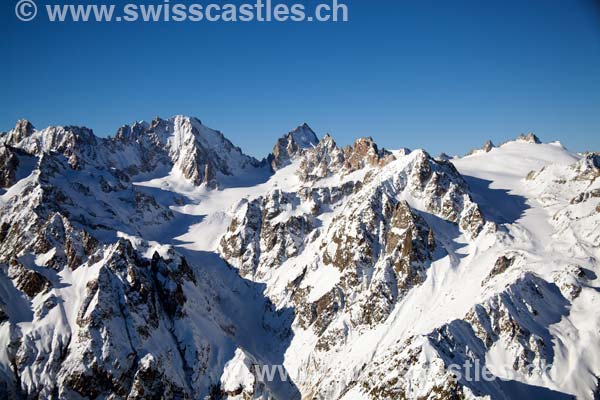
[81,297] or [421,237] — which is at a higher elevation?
[421,237]

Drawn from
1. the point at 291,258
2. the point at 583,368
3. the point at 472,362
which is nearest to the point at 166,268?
the point at 291,258

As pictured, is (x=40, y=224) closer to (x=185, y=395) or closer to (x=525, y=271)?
(x=185, y=395)

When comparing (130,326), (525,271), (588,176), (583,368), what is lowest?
(583,368)

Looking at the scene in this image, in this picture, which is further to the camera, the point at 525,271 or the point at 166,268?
the point at 166,268

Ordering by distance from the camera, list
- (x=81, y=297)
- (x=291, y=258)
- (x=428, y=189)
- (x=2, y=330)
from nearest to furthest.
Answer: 1. (x=2, y=330)
2. (x=81, y=297)
3. (x=428, y=189)
4. (x=291, y=258)

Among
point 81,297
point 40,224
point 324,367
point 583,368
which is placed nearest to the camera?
point 583,368

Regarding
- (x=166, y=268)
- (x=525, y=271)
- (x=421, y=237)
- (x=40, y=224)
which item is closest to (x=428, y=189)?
(x=421, y=237)
